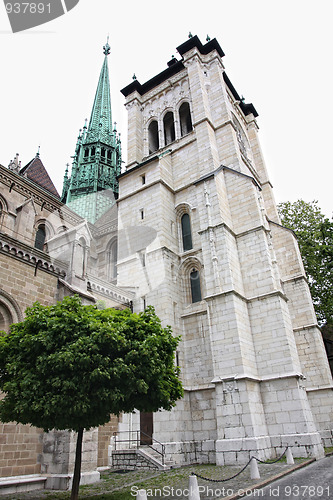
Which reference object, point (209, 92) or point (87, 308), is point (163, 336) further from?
point (209, 92)

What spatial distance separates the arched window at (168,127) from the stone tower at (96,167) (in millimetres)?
8484

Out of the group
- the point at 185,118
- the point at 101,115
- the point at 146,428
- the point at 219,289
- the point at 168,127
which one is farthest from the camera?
the point at 101,115

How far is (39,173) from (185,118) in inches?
473

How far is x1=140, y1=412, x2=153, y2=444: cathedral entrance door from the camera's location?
13.6 metres

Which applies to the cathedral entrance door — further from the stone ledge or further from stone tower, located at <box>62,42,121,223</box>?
stone tower, located at <box>62,42,121,223</box>

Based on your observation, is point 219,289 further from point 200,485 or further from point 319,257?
point 319,257

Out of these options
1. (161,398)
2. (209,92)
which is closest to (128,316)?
(161,398)

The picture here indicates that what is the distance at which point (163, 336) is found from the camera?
8.34m

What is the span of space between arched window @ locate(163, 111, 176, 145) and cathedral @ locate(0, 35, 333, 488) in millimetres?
164

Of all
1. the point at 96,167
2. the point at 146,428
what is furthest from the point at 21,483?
the point at 96,167

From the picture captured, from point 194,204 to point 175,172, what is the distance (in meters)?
3.28

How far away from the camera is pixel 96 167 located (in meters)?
33.7

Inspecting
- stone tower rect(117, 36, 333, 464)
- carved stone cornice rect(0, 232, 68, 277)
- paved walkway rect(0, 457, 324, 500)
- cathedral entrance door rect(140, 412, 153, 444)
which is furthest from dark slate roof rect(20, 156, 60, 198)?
paved walkway rect(0, 457, 324, 500)

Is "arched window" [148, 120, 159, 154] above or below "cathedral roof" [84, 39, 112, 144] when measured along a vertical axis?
below
